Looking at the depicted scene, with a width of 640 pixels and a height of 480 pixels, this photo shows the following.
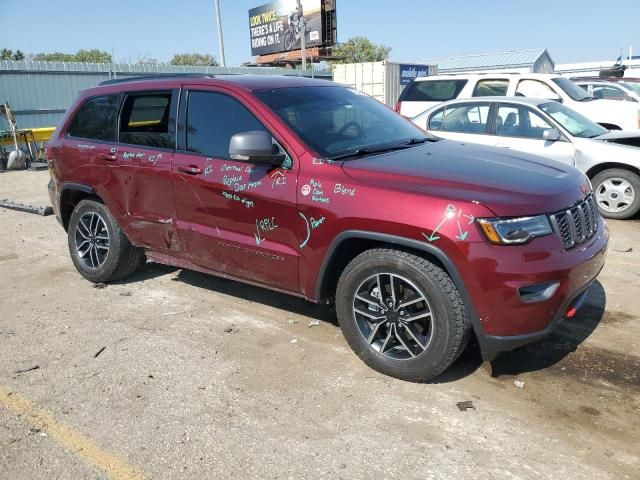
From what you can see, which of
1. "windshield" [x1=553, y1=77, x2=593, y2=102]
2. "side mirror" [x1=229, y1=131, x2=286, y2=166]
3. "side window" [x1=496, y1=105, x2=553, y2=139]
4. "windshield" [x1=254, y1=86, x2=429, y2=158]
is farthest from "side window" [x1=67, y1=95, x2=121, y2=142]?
"windshield" [x1=553, y1=77, x2=593, y2=102]

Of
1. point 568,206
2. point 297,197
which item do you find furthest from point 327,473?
point 568,206

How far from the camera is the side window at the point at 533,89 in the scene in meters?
10.1

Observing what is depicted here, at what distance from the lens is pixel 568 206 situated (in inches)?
127

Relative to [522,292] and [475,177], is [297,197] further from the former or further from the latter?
[522,292]

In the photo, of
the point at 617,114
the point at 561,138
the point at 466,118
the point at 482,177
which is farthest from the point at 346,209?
the point at 617,114

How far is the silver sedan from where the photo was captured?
7.25 meters

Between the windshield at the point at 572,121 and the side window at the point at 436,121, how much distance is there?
142 cm

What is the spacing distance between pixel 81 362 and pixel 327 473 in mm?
2053

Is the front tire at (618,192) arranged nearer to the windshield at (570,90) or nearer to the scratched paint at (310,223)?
the windshield at (570,90)

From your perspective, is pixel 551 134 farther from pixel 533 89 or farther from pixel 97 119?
pixel 97 119

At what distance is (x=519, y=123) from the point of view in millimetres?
7707

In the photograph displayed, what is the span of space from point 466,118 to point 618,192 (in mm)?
2266

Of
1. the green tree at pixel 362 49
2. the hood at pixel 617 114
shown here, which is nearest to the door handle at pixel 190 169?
the hood at pixel 617 114

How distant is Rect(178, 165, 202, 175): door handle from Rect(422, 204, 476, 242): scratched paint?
1.91 m
